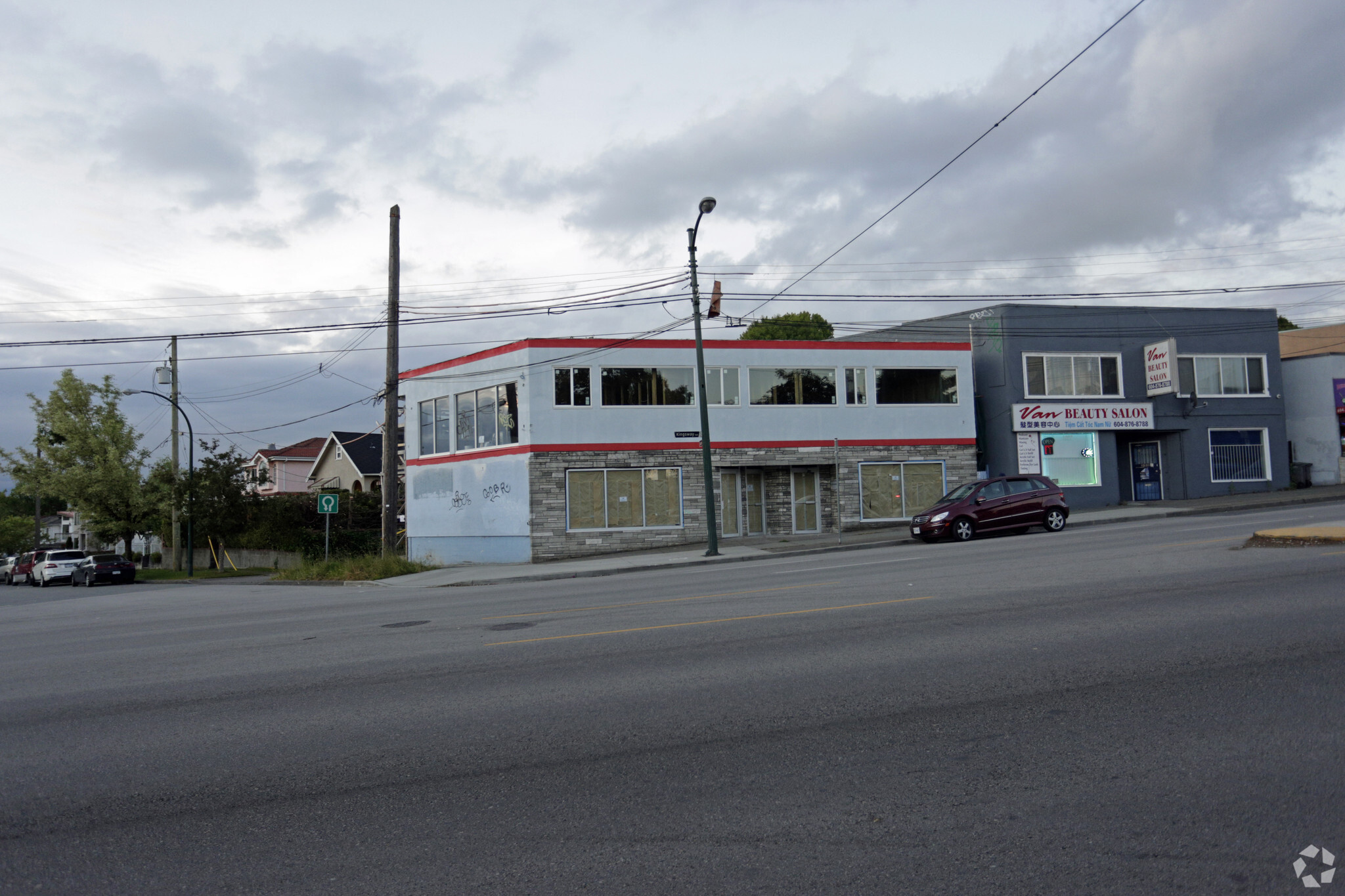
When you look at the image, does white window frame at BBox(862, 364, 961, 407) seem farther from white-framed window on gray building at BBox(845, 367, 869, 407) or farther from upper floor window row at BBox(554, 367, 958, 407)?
white-framed window on gray building at BBox(845, 367, 869, 407)

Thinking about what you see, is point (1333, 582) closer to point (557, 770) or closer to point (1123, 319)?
point (557, 770)

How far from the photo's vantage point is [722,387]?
29.5m

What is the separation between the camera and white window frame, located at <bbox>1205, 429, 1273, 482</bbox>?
109 ft

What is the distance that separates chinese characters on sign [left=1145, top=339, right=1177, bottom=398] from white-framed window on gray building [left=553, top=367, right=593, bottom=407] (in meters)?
19.8

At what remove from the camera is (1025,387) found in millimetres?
31969

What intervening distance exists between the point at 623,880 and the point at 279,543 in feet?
145

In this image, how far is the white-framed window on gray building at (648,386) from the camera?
28594mm

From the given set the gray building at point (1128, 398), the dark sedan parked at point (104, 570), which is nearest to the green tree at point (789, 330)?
the gray building at point (1128, 398)

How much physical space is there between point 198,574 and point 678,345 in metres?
26.4

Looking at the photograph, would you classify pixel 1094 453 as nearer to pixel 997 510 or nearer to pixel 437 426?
pixel 997 510

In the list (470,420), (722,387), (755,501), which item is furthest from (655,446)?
(470,420)

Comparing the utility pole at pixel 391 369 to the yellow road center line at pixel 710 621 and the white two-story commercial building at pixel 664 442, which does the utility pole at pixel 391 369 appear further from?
Result: the yellow road center line at pixel 710 621

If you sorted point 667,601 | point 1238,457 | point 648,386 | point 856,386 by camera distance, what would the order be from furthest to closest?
1. point 1238,457
2. point 856,386
3. point 648,386
4. point 667,601

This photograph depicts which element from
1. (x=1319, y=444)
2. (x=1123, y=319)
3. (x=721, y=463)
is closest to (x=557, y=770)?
(x=721, y=463)
